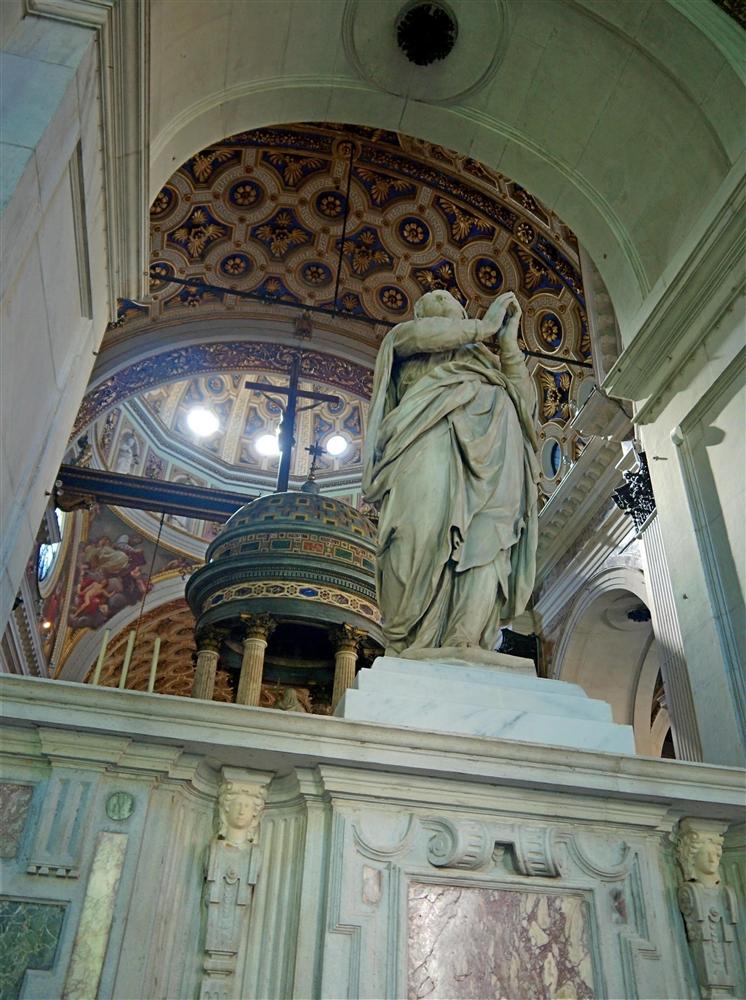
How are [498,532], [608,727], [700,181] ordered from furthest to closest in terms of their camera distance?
[700,181], [498,532], [608,727]

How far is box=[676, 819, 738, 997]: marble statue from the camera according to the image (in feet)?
8.61

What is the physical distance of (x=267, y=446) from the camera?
20031mm

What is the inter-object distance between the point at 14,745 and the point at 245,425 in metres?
18.0

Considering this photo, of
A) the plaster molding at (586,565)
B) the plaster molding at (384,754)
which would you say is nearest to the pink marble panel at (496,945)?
the plaster molding at (384,754)

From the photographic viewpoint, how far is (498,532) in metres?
3.48

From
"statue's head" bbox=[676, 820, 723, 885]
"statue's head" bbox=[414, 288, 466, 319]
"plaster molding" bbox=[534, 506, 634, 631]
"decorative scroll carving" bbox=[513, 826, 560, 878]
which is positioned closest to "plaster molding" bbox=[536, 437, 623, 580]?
"plaster molding" bbox=[534, 506, 634, 631]

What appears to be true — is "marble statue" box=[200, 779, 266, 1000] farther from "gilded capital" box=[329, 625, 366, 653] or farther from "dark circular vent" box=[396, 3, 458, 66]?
"gilded capital" box=[329, 625, 366, 653]

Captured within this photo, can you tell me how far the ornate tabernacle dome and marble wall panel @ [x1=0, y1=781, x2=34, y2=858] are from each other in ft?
16.8

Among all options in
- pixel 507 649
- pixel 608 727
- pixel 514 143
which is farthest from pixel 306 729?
pixel 507 649

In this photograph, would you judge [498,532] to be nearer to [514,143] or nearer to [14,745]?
[14,745]

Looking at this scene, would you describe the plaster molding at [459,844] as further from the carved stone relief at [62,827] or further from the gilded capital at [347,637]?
the gilded capital at [347,637]

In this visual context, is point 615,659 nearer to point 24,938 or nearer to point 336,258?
point 336,258

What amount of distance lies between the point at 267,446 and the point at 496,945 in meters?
17.9

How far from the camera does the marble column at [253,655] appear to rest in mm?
7605
